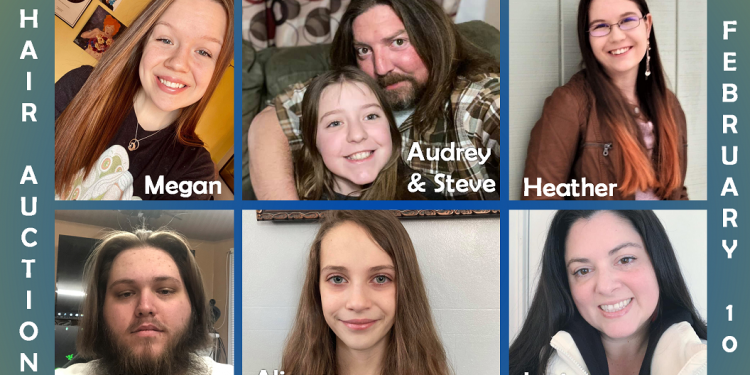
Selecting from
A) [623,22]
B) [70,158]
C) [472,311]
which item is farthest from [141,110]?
[623,22]

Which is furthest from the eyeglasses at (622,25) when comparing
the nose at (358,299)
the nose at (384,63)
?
the nose at (358,299)

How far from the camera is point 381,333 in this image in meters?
2.05

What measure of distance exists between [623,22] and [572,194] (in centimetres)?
60

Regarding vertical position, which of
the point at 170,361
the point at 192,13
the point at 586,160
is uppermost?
the point at 192,13

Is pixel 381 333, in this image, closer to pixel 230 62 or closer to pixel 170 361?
pixel 170 361

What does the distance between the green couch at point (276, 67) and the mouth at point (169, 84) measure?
218 millimetres

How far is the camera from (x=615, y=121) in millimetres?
2111

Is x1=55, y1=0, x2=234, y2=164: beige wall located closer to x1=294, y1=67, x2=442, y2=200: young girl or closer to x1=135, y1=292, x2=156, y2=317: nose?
x1=294, y1=67, x2=442, y2=200: young girl

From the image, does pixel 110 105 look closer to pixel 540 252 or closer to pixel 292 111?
pixel 292 111

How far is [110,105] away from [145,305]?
27.9 inches

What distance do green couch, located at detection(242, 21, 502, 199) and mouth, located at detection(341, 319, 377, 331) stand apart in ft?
1.80

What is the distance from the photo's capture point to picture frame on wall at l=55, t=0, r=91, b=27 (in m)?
2.18

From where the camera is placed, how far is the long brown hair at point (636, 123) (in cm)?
210

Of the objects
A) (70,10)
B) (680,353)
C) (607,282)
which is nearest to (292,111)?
(70,10)
